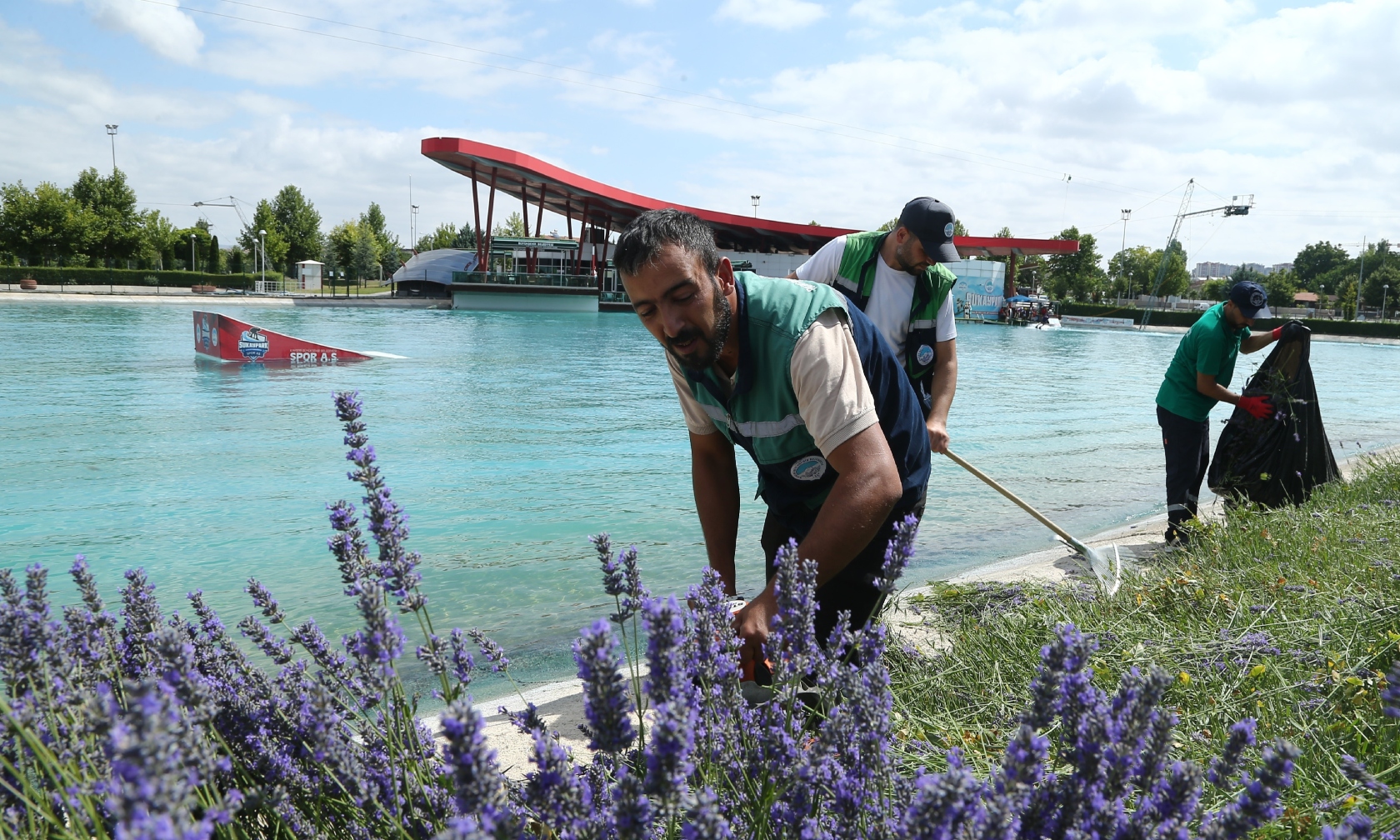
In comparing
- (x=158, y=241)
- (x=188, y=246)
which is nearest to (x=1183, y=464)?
(x=158, y=241)

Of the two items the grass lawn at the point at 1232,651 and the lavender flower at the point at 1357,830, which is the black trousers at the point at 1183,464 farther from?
the lavender flower at the point at 1357,830

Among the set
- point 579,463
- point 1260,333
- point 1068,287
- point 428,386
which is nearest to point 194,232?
point 428,386

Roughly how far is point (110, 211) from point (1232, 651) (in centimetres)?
7081

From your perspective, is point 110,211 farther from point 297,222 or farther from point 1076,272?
point 1076,272

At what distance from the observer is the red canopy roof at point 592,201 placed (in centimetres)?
4822

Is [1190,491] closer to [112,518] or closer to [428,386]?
[112,518]

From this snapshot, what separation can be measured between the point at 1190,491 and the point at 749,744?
5227 millimetres

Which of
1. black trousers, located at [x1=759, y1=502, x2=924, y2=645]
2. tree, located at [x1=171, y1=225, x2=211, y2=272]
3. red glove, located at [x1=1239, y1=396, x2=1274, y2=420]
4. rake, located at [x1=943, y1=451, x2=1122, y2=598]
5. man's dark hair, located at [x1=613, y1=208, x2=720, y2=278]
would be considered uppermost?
tree, located at [x1=171, y1=225, x2=211, y2=272]

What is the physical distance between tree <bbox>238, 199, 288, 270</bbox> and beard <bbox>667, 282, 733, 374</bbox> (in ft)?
248

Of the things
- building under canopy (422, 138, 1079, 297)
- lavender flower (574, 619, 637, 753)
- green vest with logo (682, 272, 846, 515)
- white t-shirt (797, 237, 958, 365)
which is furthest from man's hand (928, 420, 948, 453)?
building under canopy (422, 138, 1079, 297)

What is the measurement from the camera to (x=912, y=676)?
3.05 meters

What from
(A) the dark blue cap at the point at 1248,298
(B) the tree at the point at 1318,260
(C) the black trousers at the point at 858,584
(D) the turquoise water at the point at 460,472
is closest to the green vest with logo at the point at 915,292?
(C) the black trousers at the point at 858,584

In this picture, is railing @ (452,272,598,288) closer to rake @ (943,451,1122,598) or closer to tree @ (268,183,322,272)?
tree @ (268,183,322,272)

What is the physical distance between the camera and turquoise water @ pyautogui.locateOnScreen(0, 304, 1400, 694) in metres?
5.65
